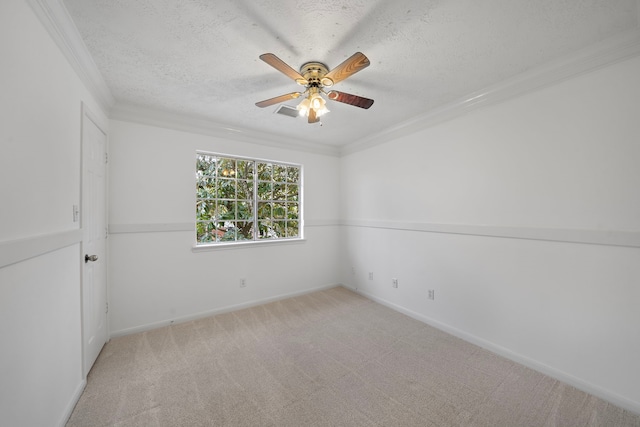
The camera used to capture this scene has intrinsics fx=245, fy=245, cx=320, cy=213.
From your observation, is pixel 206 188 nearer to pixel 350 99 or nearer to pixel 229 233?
pixel 229 233

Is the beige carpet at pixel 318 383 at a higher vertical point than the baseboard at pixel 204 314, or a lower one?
lower

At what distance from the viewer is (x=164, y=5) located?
4.53ft

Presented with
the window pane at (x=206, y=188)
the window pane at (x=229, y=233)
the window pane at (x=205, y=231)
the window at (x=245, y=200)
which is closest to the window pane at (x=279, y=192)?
the window at (x=245, y=200)

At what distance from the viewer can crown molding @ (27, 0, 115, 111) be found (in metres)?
1.30

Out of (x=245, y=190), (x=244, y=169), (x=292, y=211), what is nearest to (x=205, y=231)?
(x=245, y=190)

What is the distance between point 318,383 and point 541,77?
305 cm

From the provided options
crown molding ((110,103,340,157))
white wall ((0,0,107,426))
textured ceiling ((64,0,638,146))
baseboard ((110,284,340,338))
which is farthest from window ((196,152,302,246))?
white wall ((0,0,107,426))

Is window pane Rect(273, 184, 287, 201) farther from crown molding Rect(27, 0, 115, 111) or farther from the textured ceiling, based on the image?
crown molding Rect(27, 0, 115, 111)

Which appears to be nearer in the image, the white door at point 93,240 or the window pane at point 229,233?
the white door at point 93,240

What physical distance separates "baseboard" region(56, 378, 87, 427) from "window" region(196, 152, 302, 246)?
63.7 inches

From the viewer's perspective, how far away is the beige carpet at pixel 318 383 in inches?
63.2

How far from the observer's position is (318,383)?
1.92 m

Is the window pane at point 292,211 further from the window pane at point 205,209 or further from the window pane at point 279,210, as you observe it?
the window pane at point 205,209

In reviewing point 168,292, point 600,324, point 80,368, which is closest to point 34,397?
point 80,368
